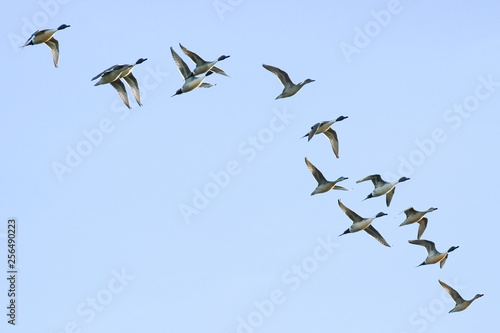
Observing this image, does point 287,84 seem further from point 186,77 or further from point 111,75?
point 111,75

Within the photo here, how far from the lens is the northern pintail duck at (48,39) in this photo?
3962cm

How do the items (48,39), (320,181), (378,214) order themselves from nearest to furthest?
(48,39) → (320,181) → (378,214)

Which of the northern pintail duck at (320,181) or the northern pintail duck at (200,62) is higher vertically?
the northern pintail duck at (200,62)

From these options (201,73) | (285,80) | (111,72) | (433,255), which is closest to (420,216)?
(433,255)

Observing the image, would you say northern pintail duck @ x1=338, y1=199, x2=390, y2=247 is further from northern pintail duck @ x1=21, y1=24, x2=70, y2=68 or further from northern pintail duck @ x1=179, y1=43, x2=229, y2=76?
northern pintail duck @ x1=21, y1=24, x2=70, y2=68

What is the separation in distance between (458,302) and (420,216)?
3.89 metres

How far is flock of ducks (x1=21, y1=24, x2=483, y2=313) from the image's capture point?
40.6 m

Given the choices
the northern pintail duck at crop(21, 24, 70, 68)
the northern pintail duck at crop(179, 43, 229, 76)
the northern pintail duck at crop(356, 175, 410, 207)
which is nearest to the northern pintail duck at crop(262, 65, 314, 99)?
the northern pintail duck at crop(179, 43, 229, 76)

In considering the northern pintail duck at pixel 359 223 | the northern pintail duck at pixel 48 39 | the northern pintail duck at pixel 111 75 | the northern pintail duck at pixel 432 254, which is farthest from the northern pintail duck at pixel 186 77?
the northern pintail duck at pixel 432 254

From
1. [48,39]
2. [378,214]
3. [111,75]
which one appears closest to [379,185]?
[378,214]

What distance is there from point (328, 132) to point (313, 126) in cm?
216

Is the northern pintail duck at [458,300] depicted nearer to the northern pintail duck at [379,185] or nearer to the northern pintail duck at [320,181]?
the northern pintail duck at [379,185]

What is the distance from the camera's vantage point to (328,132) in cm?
4572

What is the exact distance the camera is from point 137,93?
41812 millimetres
